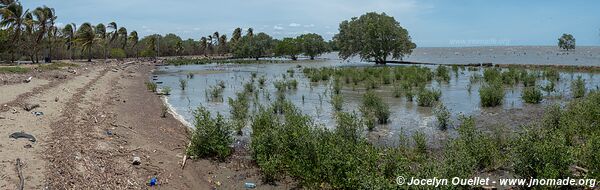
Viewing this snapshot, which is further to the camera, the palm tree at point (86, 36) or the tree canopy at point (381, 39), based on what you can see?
the palm tree at point (86, 36)

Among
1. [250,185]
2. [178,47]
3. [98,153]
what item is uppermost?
[178,47]

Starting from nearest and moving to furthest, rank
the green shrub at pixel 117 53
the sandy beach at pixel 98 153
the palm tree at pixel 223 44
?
the sandy beach at pixel 98 153 → the green shrub at pixel 117 53 → the palm tree at pixel 223 44

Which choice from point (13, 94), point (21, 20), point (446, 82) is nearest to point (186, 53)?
point (21, 20)

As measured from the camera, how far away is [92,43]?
227 ft

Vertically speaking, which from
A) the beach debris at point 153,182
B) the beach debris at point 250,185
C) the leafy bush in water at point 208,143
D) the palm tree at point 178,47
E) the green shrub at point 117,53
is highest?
the palm tree at point 178,47

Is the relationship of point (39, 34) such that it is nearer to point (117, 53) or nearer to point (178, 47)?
point (117, 53)

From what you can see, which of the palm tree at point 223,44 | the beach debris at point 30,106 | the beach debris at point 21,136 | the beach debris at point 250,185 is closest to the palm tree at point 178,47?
the palm tree at point 223,44

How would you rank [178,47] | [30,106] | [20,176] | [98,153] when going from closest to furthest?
[20,176]
[98,153]
[30,106]
[178,47]

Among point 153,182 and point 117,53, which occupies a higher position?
point 117,53

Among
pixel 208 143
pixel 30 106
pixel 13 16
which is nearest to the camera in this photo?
pixel 208 143

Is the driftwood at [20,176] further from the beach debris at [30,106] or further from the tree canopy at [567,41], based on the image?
the tree canopy at [567,41]

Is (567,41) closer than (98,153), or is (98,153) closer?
(98,153)

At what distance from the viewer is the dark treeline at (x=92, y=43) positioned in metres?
47.2

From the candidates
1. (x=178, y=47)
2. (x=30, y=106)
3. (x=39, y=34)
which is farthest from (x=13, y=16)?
(x=178, y=47)
